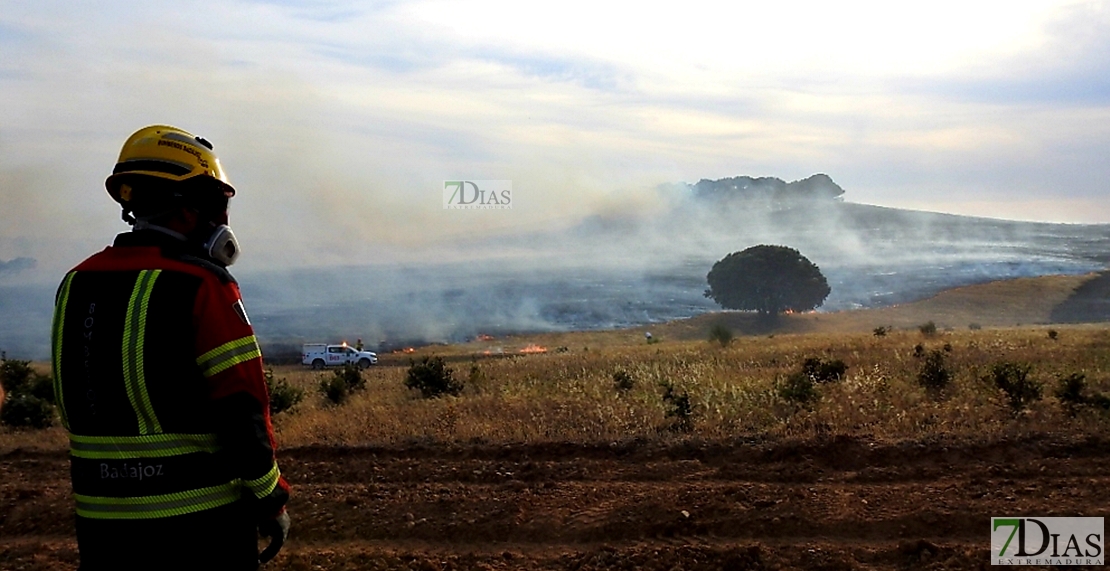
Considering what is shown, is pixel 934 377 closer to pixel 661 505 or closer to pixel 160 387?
pixel 661 505

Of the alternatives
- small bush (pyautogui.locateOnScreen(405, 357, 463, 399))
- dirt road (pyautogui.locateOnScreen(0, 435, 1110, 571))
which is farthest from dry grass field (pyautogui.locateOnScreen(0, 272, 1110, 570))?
small bush (pyautogui.locateOnScreen(405, 357, 463, 399))

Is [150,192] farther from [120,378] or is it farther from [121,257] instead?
[120,378]

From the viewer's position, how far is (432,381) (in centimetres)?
1811

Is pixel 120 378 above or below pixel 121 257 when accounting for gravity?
below

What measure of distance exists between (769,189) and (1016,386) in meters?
166

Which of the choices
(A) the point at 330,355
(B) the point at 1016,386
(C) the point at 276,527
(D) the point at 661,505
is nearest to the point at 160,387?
(C) the point at 276,527

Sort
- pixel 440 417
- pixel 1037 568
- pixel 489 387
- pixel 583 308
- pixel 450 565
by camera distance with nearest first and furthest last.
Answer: pixel 1037 568
pixel 450 565
pixel 440 417
pixel 489 387
pixel 583 308

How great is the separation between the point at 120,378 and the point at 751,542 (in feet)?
18.0

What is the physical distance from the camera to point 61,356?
328 centimetres

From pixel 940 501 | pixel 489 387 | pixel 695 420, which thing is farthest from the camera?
pixel 489 387

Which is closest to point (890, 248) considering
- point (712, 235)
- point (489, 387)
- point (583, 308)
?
point (712, 235)

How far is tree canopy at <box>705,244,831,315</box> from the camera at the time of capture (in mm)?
71250

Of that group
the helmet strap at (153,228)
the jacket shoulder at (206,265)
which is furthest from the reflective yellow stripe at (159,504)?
the helmet strap at (153,228)

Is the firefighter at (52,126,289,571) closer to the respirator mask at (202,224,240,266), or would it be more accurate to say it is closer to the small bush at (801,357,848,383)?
the respirator mask at (202,224,240,266)
